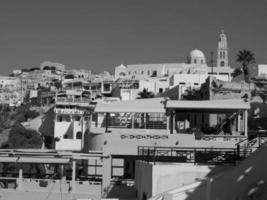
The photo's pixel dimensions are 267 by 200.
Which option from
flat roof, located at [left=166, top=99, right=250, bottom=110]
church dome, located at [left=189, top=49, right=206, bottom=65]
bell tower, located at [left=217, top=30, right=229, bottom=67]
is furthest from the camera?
bell tower, located at [left=217, top=30, right=229, bottom=67]

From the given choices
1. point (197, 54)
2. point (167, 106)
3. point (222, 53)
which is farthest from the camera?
point (222, 53)

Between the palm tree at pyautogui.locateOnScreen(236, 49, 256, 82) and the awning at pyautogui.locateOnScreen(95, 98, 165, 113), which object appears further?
the palm tree at pyautogui.locateOnScreen(236, 49, 256, 82)

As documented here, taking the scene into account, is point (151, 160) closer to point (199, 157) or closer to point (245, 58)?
point (199, 157)

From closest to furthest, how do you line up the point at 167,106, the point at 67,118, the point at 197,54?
the point at 167,106 < the point at 67,118 < the point at 197,54

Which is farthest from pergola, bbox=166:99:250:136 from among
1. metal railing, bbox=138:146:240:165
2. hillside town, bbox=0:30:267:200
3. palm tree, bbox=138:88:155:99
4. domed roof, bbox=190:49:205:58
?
domed roof, bbox=190:49:205:58

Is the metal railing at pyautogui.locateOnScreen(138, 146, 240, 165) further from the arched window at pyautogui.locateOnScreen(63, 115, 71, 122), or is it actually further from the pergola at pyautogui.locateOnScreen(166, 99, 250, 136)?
the arched window at pyautogui.locateOnScreen(63, 115, 71, 122)

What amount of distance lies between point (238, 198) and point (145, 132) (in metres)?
11.0

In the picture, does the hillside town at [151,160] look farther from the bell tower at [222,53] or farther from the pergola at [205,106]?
the bell tower at [222,53]

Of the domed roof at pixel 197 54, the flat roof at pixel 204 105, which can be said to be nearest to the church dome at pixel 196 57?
the domed roof at pixel 197 54

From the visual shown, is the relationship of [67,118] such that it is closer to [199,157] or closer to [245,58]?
[245,58]

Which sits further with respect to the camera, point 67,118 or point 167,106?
point 67,118

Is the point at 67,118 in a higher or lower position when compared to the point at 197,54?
lower

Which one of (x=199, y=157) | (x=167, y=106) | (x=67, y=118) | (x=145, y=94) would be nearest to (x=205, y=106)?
(x=167, y=106)

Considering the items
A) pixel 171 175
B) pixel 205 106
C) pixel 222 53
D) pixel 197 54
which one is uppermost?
pixel 222 53
